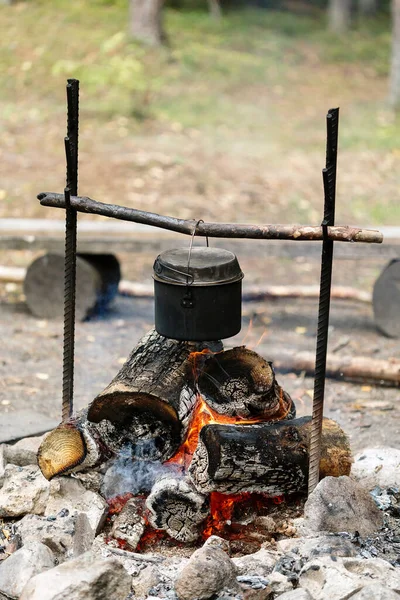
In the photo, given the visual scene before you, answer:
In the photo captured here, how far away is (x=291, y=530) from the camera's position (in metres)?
4.39

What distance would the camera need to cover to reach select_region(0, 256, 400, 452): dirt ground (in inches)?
259

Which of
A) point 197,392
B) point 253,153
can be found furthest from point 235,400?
point 253,153

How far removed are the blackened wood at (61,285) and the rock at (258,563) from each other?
477 centimetres

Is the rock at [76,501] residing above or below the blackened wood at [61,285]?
below

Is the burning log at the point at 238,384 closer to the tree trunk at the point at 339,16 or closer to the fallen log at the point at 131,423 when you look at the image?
the fallen log at the point at 131,423

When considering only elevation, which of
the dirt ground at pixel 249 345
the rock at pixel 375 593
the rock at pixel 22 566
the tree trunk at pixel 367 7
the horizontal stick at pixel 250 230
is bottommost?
the dirt ground at pixel 249 345

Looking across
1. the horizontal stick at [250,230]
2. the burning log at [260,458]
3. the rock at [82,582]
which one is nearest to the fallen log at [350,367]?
the burning log at [260,458]

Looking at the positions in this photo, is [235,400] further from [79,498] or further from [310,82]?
[310,82]

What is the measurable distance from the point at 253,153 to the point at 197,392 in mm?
9971

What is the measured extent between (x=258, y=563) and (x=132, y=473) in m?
0.87

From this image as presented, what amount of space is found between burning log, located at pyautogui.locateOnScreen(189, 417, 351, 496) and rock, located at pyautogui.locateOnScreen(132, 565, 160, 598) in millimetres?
466

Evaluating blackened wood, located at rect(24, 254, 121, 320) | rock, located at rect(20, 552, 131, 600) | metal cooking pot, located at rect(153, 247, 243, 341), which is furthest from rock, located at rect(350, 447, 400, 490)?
blackened wood, located at rect(24, 254, 121, 320)

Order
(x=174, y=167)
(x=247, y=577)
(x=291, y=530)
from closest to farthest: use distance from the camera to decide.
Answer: (x=247, y=577), (x=291, y=530), (x=174, y=167)

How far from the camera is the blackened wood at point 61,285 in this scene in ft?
28.1
